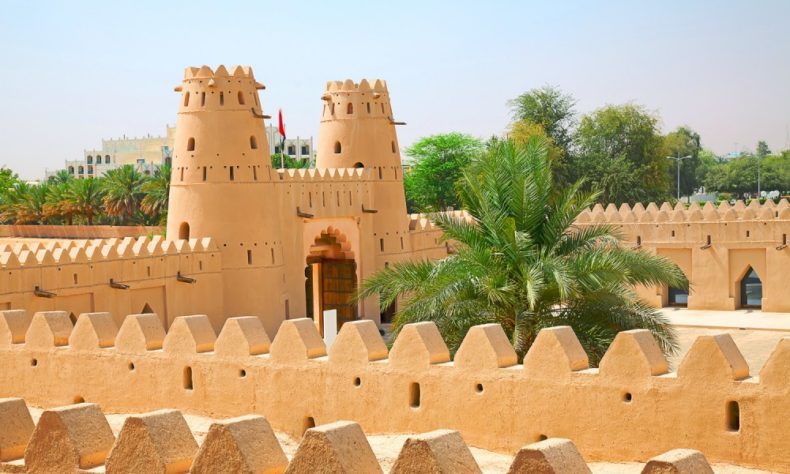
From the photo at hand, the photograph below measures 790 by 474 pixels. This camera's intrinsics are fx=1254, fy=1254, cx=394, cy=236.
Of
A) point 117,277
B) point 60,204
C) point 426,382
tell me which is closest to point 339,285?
point 117,277

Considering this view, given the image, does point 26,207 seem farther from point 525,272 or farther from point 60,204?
point 525,272

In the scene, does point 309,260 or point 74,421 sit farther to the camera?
point 309,260

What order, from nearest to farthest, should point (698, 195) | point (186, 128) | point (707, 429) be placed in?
1. point (707, 429)
2. point (186, 128)
3. point (698, 195)

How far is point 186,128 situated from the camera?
998 inches

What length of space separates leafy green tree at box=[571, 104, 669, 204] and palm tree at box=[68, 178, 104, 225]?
67.3 feet

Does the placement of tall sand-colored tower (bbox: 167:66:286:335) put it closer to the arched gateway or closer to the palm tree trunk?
the arched gateway

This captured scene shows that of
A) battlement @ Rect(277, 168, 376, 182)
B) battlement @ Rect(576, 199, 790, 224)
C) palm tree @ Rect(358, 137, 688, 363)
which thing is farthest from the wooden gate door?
palm tree @ Rect(358, 137, 688, 363)

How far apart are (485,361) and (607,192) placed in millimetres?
39048

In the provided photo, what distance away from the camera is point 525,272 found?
14641 millimetres

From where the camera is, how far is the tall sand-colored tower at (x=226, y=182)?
82.3 ft

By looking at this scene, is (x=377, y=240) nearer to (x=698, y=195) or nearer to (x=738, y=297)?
(x=738, y=297)

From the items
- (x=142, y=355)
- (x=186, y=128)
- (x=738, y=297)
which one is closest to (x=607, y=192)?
(x=738, y=297)

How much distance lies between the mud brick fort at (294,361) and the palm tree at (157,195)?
2138 cm

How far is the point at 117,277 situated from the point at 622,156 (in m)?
30.8
